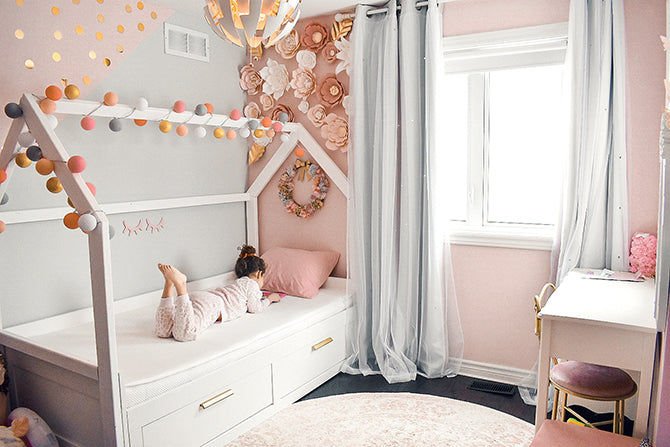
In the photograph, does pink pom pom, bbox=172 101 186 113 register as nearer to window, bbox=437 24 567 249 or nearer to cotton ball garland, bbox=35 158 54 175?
cotton ball garland, bbox=35 158 54 175

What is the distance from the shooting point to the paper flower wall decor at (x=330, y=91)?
347cm

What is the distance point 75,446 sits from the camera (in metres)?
2.27

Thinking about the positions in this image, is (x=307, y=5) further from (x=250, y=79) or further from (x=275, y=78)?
(x=250, y=79)

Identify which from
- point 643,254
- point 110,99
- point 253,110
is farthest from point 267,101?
point 643,254

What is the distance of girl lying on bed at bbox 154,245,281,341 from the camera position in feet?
8.54

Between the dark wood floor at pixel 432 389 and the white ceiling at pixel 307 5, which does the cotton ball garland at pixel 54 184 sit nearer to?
the white ceiling at pixel 307 5

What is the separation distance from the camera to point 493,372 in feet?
10.7

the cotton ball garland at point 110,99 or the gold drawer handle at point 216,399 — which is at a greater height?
the cotton ball garland at point 110,99

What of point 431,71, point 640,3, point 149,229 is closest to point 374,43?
point 431,71

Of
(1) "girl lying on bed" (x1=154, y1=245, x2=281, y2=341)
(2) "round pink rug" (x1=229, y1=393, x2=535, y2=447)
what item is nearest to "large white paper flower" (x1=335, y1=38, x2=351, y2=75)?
(1) "girl lying on bed" (x1=154, y1=245, x2=281, y2=341)

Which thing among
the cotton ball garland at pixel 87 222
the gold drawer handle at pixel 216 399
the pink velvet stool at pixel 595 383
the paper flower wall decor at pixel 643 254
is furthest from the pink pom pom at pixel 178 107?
the paper flower wall decor at pixel 643 254

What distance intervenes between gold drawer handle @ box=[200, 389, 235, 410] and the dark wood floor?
0.65m

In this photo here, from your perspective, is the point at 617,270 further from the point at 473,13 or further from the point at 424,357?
the point at 473,13

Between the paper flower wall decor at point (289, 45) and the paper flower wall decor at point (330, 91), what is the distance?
283 millimetres
